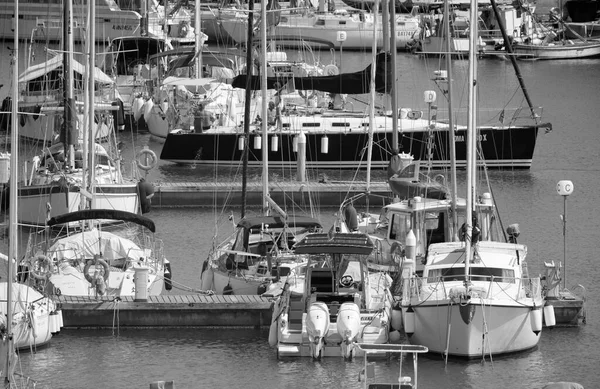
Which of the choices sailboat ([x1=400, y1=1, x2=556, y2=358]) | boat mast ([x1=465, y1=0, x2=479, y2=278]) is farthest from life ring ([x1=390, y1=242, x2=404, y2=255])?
sailboat ([x1=400, y1=1, x2=556, y2=358])

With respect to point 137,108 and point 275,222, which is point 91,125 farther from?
point 137,108

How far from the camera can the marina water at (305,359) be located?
30.8 meters

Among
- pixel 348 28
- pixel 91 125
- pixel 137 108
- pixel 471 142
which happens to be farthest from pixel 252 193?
pixel 348 28

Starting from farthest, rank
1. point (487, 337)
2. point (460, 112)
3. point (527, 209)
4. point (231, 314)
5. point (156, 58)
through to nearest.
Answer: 1. point (156, 58)
2. point (460, 112)
3. point (527, 209)
4. point (231, 314)
5. point (487, 337)

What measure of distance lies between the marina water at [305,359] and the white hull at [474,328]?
29 cm

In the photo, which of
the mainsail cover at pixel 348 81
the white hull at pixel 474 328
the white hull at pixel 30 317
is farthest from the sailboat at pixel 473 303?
the mainsail cover at pixel 348 81

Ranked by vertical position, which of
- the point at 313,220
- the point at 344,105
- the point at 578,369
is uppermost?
the point at 344,105

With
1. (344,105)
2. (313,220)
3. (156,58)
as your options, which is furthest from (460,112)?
(313,220)

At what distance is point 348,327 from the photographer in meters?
30.8

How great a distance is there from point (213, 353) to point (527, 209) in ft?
64.8

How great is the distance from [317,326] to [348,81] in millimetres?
21262

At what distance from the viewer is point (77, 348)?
3281 cm

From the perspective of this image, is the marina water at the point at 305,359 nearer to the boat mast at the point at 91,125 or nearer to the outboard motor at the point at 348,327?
the outboard motor at the point at 348,327

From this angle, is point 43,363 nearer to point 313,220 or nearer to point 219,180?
point 313,220
